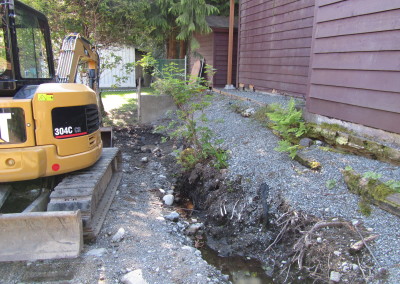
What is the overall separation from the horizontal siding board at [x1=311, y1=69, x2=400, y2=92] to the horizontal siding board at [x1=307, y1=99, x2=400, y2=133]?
334 mm

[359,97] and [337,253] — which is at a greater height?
[359,97]

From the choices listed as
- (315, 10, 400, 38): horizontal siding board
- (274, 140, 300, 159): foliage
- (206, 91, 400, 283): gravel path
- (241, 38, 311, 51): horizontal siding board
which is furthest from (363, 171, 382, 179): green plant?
(241, 38, 311, 51): horizontal siding board

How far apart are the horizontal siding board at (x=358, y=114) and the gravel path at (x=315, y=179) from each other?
0.56 m

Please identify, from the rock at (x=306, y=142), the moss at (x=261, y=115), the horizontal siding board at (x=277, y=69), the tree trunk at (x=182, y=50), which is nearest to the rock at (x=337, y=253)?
the rock at (x=306, y=142)

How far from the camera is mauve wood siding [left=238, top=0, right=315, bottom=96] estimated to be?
8.75m

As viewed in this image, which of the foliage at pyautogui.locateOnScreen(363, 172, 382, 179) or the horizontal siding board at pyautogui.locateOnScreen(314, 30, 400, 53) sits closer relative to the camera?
the foliage at pyautogui.locateOnScreen(363, 172, 382, 179)

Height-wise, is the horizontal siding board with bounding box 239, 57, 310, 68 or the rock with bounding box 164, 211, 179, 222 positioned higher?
the horizontal siding board with bounding box 239, 57, 310, 68

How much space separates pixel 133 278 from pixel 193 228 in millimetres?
1582

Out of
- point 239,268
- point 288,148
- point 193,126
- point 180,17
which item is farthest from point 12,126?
point 180,17

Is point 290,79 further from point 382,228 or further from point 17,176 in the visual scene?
point 17,176

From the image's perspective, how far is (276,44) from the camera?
10.0 m

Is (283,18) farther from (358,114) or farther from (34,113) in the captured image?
(34,113)

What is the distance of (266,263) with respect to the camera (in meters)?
3.93

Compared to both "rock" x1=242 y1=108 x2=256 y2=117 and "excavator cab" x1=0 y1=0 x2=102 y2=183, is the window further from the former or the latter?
"rock" x1=242 y1=108 x2=256 y2=117
